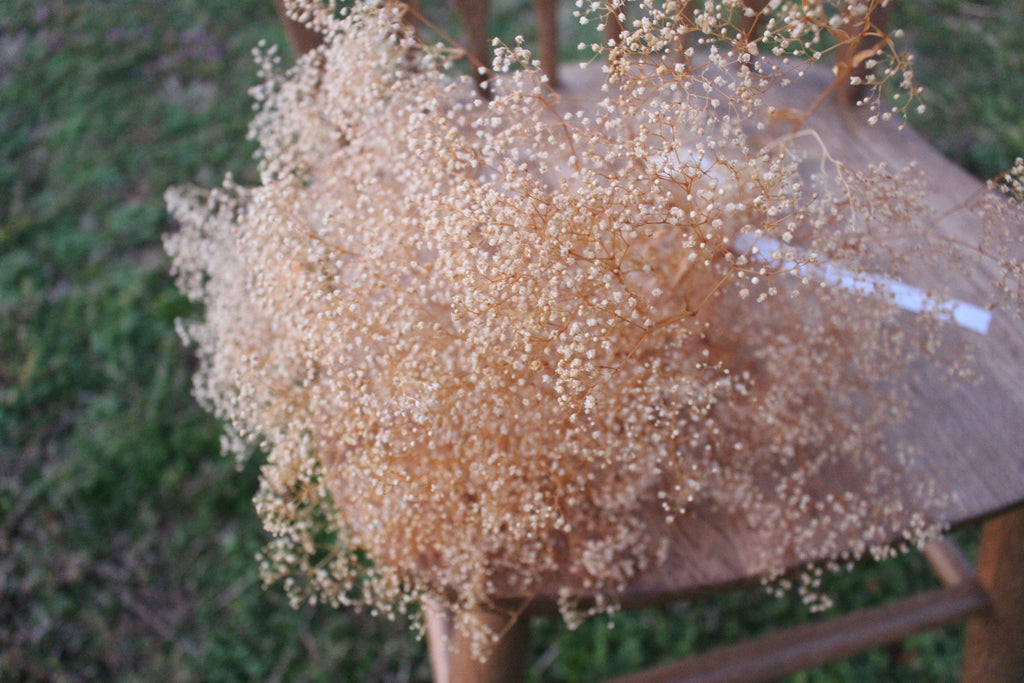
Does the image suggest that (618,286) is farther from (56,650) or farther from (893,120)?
(56,650)

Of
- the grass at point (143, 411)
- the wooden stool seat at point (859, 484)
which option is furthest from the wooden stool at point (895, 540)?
the grass at point (143, 411)

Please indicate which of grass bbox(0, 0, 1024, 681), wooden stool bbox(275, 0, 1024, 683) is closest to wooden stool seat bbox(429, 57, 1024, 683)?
wooden stool bbox(275, 0, 1024, 683)

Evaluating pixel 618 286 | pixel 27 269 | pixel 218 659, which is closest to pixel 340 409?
pixel 618 286

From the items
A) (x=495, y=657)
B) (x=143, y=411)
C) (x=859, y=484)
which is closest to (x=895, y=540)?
(x=859, y=484)

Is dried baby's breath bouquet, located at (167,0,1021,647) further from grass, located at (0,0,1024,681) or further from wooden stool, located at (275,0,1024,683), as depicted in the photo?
grass, located at (0,0,1024,681)

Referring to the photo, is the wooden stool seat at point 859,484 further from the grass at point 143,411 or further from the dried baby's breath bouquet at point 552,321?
the grass at point 143,411

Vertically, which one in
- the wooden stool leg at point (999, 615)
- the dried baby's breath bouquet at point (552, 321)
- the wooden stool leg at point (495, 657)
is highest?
the dried baby's breath bouquet at point (552, 321)
